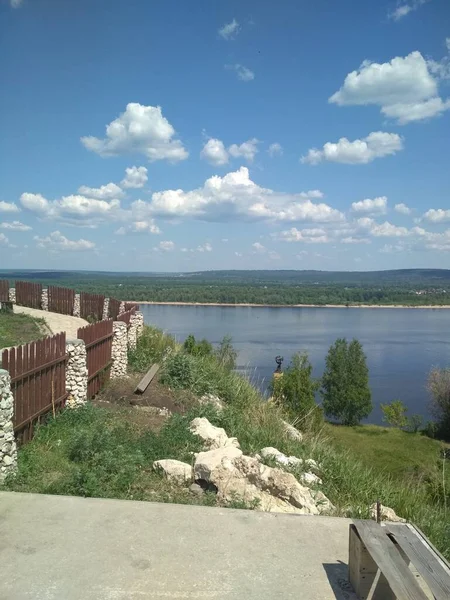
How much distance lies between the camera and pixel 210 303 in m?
128

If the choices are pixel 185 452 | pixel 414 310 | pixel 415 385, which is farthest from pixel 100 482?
pixel 414 310

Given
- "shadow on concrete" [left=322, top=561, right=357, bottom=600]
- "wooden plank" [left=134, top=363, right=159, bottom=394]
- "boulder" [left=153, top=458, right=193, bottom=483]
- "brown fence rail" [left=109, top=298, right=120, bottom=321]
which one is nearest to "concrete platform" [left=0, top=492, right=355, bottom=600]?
"shadow on concrete" [left=322, top=561, right=357, bottom=600]

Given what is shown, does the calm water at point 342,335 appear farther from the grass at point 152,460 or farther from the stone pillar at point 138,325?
the grass at point 152,460

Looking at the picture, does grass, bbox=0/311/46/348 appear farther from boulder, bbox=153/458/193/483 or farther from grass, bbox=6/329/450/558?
boulder, bbox=153/458/193/483

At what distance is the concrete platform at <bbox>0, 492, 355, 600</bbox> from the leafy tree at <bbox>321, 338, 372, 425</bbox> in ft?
147

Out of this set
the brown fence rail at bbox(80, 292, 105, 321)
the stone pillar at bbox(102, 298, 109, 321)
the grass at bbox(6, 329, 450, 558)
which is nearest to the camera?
the grass at bbox(6, 329, 450, 558)

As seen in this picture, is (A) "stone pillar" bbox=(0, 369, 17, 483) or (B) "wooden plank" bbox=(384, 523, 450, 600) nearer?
(B) "wooden plank" bbox=(384, 523, 450, 600)

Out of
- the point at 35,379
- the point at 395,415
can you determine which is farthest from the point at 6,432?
the point at 395,415

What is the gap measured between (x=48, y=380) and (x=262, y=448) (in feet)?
10.1

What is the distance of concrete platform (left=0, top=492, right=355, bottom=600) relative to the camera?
A: 10.7 feet

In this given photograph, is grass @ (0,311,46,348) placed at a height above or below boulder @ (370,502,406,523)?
above

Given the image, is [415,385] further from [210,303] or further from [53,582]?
[210,303]

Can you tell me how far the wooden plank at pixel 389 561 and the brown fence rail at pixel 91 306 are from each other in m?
15.1

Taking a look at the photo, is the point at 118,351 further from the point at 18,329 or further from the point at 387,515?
the point at 387,515
